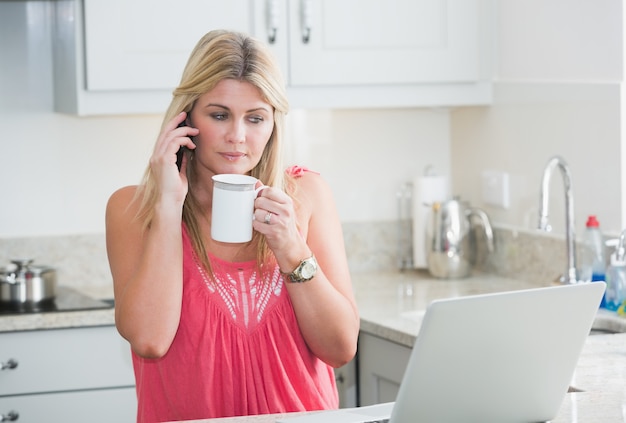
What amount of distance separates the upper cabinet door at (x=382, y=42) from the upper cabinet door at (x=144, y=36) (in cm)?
21

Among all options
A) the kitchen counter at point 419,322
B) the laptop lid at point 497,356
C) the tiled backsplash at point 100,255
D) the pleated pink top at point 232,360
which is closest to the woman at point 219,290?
the pleated pink top at point 232,360

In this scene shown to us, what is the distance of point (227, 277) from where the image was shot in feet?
6.19

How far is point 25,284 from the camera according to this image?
9.23ft

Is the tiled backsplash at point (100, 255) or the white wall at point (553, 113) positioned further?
the tiled backsplash at point (100, 255)

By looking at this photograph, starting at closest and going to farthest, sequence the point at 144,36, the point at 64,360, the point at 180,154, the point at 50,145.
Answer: the point at 180,154 < the point at 64,360 < the point at 144,36 < the point at 50,145

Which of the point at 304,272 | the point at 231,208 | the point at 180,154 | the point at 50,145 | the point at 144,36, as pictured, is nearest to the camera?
the point at 231,208

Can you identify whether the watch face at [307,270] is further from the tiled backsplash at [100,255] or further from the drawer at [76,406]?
the tiled backsplash at [100,255]

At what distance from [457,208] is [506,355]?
179cm

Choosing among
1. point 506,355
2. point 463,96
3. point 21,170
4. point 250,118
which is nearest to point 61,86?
point 21,170

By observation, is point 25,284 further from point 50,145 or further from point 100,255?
point 50,145

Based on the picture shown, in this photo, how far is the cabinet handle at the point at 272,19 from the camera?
9.61ft

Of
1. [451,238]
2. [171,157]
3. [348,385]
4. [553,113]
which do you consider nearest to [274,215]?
[171,157]

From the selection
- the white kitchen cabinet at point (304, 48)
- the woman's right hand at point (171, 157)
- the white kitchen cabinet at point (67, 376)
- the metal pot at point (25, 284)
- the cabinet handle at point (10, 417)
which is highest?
the white kitchen cabinet at point (304, 48)

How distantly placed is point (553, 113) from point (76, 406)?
1483 millimetres
